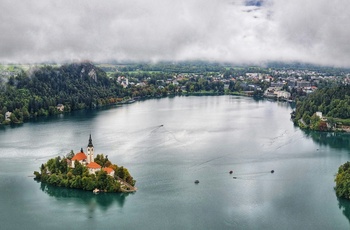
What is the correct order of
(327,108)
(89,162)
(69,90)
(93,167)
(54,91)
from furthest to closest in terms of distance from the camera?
(69,90)
(54,91)
(327,108)
(89,162)
(93,167)

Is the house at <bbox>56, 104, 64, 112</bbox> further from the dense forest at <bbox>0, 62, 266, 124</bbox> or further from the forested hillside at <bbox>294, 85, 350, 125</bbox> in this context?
the forested hillside at <bbox>294, 85, 350, 125</bbox>

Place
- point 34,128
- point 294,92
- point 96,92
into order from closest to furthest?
point 34,128 → point 96,92 → point 294,92

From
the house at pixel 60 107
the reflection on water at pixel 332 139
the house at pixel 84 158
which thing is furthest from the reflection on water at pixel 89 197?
the house at pixel 60 107

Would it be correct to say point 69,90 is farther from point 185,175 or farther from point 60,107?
point 185,175

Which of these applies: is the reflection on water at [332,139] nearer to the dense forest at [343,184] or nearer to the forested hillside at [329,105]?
the forested hillside at [329,105]

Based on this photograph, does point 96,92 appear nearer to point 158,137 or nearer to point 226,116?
point 226,116

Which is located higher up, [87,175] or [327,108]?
[327,108]

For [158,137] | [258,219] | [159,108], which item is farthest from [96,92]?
[258,219]

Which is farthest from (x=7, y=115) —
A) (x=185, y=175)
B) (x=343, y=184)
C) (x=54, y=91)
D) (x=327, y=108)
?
(x=343, y=184)
